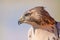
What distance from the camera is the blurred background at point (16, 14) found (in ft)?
5.90

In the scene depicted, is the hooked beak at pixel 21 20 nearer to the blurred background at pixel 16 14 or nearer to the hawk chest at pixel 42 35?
the blurred background at pixel 16 14

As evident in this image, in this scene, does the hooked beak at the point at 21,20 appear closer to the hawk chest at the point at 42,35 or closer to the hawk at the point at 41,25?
the hawk at the point at 41,25

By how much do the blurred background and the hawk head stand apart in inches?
1.7

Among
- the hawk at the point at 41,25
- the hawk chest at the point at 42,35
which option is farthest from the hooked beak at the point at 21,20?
the hawk chest at the point at 42,35

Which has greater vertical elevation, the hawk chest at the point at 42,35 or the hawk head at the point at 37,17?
the hawk head at the point at 37,17

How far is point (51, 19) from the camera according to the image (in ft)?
5.89

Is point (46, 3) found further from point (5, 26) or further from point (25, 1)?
point (5, 26)

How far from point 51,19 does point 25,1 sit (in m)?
0.38

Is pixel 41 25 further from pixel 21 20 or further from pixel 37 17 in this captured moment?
pixel 21 20

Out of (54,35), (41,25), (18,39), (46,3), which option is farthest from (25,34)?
(46,3)

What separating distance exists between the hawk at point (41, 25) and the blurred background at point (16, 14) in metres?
0.05

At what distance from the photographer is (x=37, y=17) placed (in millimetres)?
1772

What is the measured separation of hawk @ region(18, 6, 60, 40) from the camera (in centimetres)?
176

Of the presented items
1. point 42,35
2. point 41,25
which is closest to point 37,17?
point 41,25
